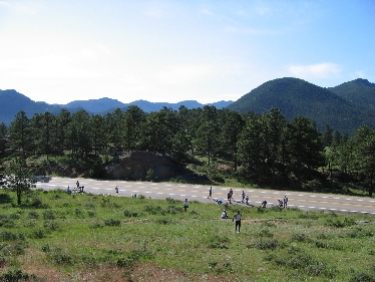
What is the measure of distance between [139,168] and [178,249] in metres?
45.8

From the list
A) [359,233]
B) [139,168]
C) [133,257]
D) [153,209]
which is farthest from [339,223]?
[139,168]

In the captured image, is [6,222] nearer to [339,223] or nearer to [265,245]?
[265,245]

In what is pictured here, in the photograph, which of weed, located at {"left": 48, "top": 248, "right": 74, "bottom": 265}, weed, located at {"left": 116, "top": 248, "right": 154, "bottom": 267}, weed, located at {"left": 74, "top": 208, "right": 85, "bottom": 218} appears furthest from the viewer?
weed, located at {"left": 74, "top": 208, "right": 85, "bottom": 218}

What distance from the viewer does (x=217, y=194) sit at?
4812 cm

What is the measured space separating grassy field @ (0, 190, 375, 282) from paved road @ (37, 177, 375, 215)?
28.8 feet

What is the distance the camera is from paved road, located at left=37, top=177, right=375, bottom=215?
4175cm

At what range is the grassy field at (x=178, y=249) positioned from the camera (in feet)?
51.6

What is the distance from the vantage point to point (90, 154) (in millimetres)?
75688

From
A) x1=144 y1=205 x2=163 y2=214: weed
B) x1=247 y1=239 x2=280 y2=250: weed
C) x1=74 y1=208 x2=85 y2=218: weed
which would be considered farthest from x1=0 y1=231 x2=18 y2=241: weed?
x1=247 y1=239 x2=280 y2=250: weed

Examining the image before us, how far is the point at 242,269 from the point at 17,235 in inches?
624

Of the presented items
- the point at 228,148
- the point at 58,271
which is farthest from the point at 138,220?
the point at 228,148

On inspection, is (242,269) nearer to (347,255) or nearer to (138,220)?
(347,255)

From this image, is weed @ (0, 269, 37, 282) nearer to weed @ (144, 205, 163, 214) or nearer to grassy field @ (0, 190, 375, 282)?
grassy field @ (0, 190, 375, 282)

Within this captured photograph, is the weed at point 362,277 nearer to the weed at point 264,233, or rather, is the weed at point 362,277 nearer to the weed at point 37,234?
the weed at point 264,233
